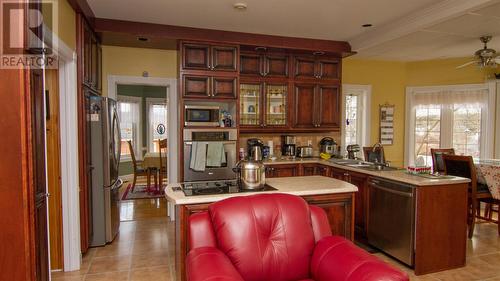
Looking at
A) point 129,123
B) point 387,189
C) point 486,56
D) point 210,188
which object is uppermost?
point 486,56

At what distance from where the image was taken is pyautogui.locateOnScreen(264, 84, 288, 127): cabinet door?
490 cm

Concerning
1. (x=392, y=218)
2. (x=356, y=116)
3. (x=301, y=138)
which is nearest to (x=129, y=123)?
(x=301, y=138)

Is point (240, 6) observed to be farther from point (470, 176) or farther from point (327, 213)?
point (470, 176)

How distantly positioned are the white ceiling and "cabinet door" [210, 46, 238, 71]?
1.00 ft

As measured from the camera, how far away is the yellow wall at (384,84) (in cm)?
569

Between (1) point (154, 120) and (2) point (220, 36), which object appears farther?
(1) point (154, 120)

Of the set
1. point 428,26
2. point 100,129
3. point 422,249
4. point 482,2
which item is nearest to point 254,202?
point 422,249

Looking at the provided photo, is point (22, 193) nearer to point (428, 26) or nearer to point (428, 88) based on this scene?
point (428, 26)

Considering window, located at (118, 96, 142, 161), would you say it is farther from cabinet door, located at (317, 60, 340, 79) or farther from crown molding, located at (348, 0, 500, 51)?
crown molding, located at (348, 0, 500, 51)

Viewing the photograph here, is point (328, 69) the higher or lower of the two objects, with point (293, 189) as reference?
higher

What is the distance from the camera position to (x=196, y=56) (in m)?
4.30

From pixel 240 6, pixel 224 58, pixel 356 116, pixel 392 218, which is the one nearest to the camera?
pixel 392 218

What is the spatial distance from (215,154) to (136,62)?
1806 millimetres

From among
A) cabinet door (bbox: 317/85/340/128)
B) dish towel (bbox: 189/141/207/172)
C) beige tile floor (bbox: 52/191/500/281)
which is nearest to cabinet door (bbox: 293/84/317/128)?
cabinet door (bbox: 317/85/340/128)
